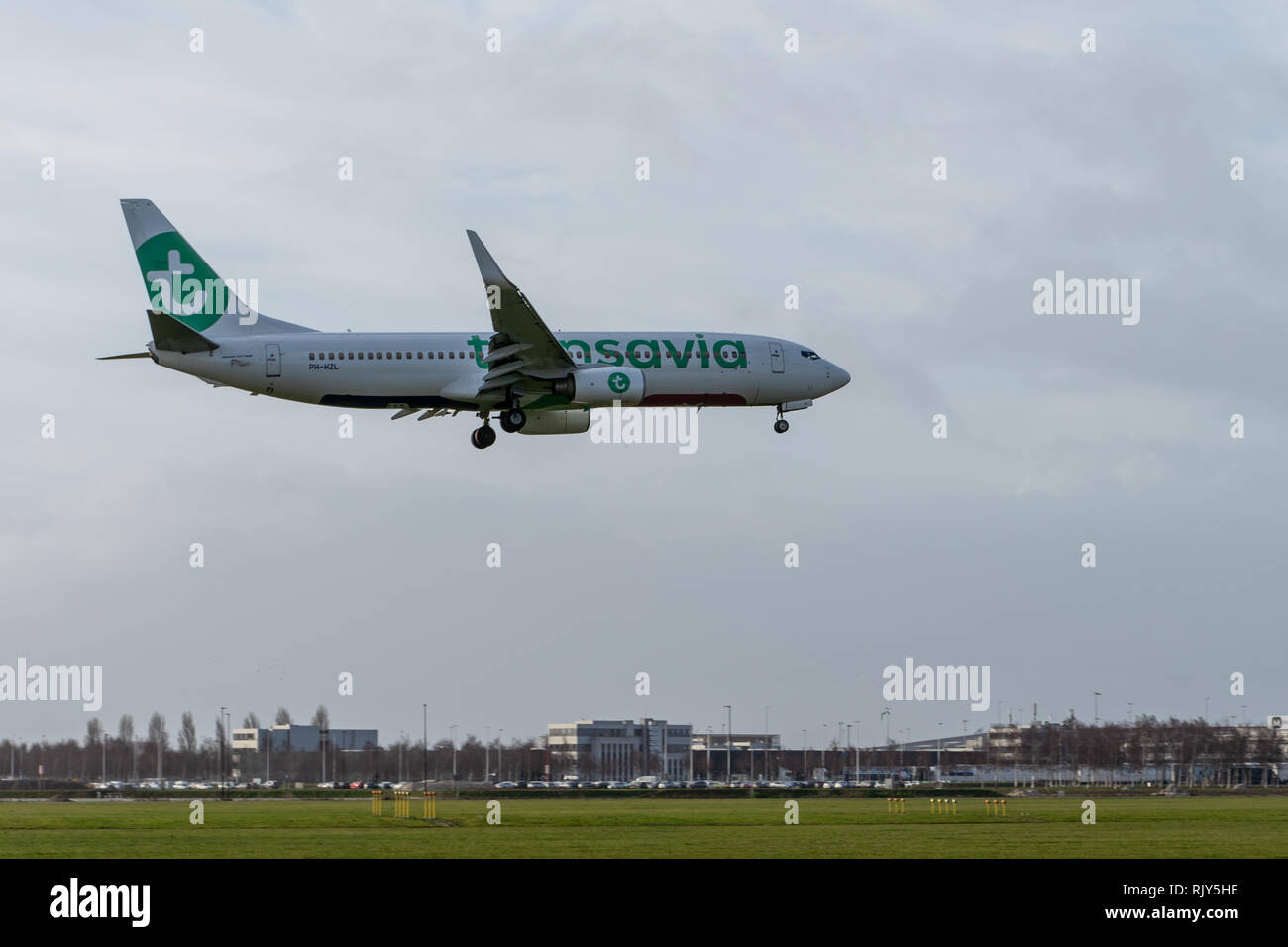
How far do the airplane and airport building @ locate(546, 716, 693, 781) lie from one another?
382 feet

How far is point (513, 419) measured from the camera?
68.8 metres

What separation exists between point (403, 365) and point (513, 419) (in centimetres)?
482

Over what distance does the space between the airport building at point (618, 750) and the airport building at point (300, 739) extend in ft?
67.9

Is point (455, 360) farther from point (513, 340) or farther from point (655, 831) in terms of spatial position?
point (655, 831)

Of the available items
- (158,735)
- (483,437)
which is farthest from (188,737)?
(483,437)

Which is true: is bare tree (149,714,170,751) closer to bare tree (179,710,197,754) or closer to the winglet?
bare tree (179,710,197,754)

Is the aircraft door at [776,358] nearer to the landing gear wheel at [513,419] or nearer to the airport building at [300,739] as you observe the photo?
the landing gear wheel at [513,419]

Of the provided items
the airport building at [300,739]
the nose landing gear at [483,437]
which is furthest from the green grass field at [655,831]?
the airport building at [300,739]

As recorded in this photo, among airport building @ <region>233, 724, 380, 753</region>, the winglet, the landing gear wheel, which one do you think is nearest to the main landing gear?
the landing gear wheel
